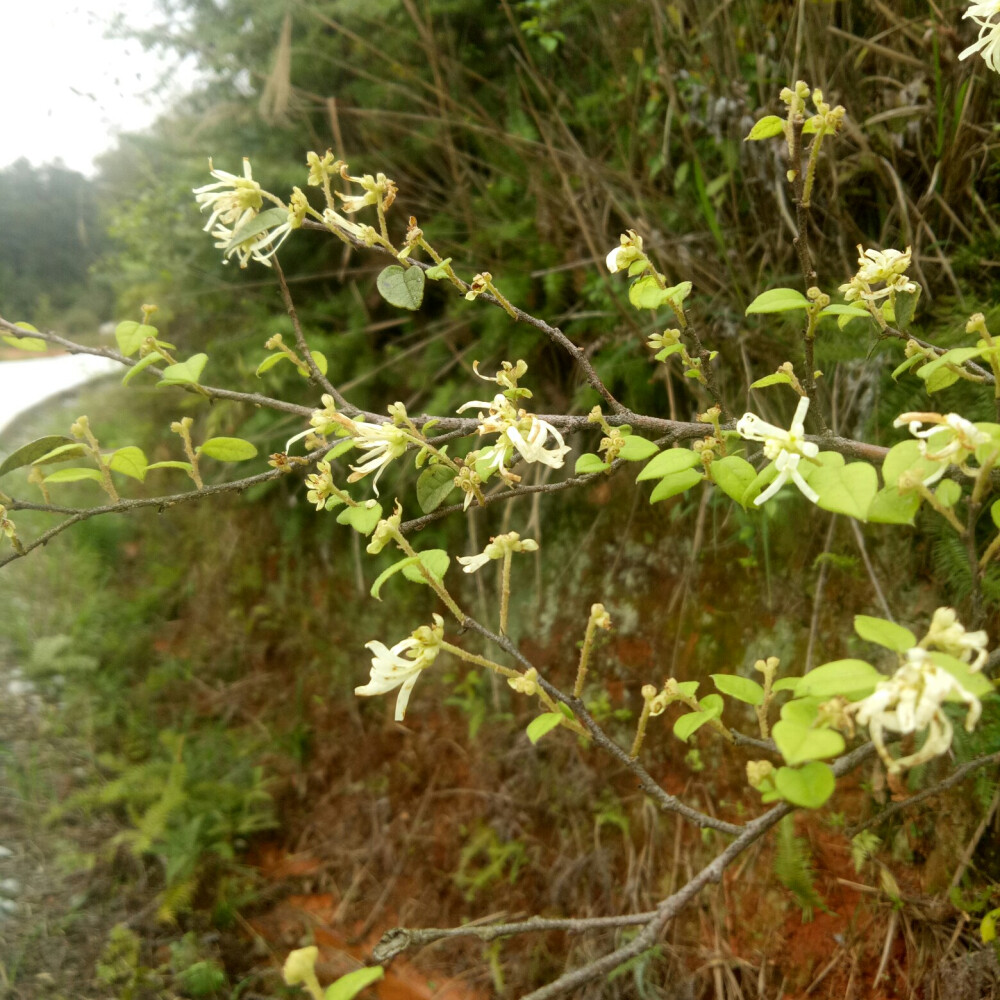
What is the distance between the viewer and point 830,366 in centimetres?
118

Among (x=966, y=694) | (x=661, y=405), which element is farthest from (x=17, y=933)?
(x=966, y=694)

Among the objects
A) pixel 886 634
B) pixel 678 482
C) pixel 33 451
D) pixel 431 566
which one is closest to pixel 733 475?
pixel 678 482

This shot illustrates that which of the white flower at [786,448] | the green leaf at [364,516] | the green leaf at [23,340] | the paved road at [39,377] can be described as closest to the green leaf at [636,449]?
the white flower at [786,448]

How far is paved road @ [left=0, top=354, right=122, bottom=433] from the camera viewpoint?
4266 mm

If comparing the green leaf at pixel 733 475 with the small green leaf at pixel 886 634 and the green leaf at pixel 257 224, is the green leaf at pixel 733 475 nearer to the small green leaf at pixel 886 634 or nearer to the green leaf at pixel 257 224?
the small green leaf at pixel 886 634

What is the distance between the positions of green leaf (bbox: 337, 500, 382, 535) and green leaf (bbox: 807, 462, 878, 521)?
346 millimetres

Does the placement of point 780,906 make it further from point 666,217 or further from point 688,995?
point 666,217

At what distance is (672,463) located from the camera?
507 millimetres

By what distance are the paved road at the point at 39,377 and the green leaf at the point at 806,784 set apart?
406 centimetres

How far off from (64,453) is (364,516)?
335mm

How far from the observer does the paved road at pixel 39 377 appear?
14.0 ft

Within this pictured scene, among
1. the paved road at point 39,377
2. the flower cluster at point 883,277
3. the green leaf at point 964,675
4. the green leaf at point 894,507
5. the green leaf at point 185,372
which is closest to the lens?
the green leaf at point 964,675

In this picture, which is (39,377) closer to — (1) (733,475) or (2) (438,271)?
(2) (438,271)

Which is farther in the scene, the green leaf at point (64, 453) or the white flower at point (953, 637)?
the green leaf at point (64, 453)
